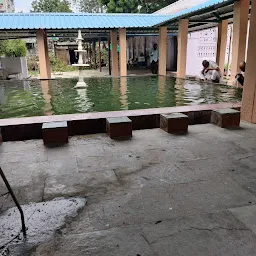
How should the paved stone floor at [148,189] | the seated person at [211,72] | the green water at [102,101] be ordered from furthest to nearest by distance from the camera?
the seated person at [211,72], the green water at [102,101], the paved stone floor at [148,189]

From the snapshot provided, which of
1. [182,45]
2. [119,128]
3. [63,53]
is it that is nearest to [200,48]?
[182,45]

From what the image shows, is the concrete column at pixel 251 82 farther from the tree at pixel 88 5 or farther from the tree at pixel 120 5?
the tree at pixel 88 5

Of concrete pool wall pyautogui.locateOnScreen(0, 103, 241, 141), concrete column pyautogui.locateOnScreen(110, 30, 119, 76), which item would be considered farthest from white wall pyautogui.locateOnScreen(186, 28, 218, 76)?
concrete pool wall pyautogui.locateOnScreen(0, 103, 241, 141)

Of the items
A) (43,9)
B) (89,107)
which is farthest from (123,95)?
(43,9)

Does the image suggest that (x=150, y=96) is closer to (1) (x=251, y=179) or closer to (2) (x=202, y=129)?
(2) (x=202, y=129)

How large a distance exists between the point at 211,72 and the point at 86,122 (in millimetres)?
8276

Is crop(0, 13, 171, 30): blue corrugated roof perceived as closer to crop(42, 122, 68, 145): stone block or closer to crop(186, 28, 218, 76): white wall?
crop(186, 28, 218, 76): white wall

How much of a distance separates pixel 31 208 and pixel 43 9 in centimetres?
3915

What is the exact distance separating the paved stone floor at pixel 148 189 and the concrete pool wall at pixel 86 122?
1.40 feet

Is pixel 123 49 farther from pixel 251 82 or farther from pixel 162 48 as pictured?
pixel 251 82

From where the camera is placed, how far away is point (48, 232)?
89.7 inches

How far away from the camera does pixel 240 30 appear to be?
10281mm

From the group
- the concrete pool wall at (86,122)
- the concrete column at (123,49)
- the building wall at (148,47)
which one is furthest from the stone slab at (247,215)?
the building wall at (148,47)

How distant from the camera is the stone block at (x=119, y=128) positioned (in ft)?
15.5
